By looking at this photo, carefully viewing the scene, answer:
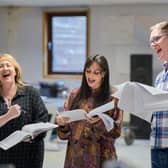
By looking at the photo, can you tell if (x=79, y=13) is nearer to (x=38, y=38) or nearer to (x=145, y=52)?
(x=38, y=38)

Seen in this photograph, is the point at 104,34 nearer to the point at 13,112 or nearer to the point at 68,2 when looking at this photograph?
the point at 68,2

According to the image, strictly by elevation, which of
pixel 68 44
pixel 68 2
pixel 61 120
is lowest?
pixel 61 120

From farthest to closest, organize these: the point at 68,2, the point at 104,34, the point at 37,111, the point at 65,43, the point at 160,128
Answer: the point at 65,43 → the point at 104,34 → the point at 68,2 → the point at 37,111 → the point at 160,128

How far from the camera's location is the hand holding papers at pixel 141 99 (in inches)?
68.9

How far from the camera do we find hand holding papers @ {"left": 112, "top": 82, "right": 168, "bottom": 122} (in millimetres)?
1750

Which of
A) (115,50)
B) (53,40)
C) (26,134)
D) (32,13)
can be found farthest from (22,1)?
(26,134)

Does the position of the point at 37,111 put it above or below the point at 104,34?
below

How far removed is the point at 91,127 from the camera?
2021mm

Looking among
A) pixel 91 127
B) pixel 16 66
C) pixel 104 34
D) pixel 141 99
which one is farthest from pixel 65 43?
pixel 141 99

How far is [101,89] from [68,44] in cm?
373

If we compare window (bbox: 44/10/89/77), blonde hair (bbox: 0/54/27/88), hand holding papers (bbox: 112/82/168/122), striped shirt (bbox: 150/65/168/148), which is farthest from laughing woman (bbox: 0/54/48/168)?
window (bbox: 44/10/89/77)

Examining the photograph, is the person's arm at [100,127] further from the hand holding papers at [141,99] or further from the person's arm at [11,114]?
the person's arm at [11,114]

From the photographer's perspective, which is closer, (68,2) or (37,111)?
(37,111)

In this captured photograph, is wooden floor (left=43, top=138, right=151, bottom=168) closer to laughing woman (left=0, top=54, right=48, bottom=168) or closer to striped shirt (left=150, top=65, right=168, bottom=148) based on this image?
laughing woman (left=0, top=54, right=48, bottom=168)
